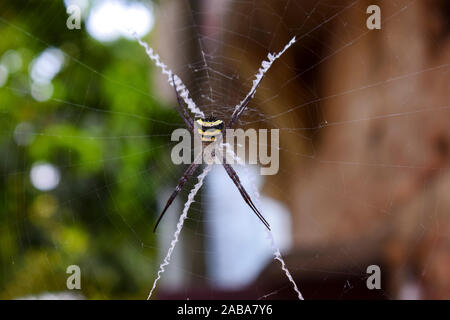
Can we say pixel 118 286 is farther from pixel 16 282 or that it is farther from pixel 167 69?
pixel 167 69

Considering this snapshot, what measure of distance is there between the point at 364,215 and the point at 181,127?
202 centimetres

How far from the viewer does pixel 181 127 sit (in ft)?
13.2

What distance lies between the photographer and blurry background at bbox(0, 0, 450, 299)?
2236 millimetres

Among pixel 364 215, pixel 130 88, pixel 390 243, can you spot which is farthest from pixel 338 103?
pixel 130 88

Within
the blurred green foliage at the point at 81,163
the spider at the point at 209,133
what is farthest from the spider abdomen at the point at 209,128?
the blurred green foliage at the point at 81,163
